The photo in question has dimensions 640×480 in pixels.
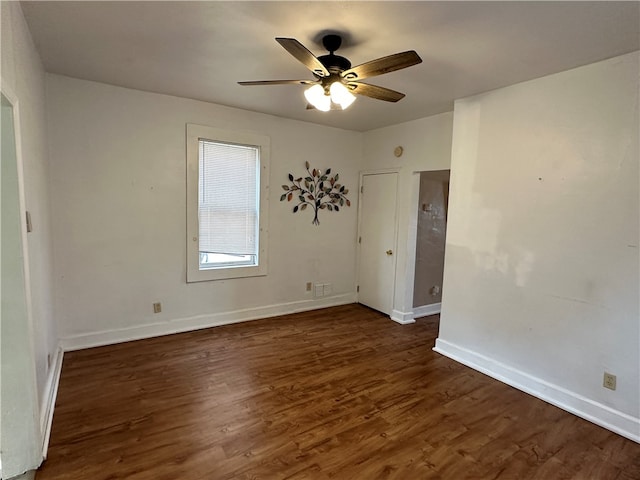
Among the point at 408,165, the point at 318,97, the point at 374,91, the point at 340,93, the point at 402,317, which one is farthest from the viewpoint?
the point at 402,317

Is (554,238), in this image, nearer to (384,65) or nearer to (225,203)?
(384,65)

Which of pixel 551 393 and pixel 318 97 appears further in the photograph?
pixel 551 393

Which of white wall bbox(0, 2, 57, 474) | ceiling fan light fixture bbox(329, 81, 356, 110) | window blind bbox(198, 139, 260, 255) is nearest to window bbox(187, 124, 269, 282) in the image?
window blind bbox(198, 139, 260, 255)

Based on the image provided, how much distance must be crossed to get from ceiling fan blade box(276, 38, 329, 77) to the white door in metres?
2.55

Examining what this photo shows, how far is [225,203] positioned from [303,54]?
97.1 inches

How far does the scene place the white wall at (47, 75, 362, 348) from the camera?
3.20 m

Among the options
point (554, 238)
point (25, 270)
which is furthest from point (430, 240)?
point (25, 270)

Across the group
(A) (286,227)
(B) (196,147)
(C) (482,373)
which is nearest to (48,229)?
(B) (196,147)

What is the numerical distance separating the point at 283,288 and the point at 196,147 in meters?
2.06

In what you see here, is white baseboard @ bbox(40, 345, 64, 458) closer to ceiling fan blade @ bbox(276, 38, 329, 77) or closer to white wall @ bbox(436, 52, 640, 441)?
ceiling fan blade @ bbox(276, 38, 329, 77)

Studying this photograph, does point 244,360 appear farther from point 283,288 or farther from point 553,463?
point 553,463

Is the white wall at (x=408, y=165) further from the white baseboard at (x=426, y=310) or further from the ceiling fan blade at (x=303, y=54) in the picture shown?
the ceiling fan blade at (x=303, y=54)

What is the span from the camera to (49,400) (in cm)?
237

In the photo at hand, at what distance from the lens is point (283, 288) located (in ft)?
15.0
